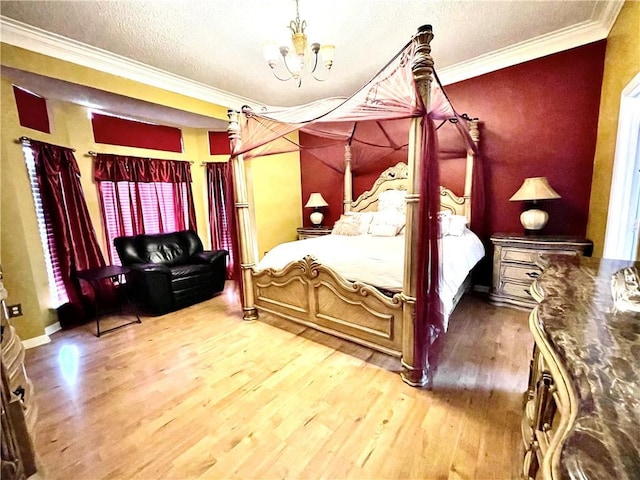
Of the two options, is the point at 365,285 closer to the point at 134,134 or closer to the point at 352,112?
the point at 352,112

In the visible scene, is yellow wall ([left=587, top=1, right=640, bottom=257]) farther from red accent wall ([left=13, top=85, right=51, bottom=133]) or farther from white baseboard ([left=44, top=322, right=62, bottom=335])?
white baseboard ([left=44, top=322, right=62, bottom=335])

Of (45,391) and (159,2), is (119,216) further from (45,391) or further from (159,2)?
(159,2)

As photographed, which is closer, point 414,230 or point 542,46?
point 414,230

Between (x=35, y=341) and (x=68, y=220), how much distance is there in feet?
4.25

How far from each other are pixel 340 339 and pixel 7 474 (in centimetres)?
205

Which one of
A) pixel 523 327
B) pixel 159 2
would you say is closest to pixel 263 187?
pixel 159 2

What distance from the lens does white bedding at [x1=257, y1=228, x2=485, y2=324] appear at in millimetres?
2047

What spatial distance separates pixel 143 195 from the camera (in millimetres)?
3816

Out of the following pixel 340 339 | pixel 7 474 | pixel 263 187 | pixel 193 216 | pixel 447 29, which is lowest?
pixel 340 339

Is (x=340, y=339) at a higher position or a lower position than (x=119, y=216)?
lower

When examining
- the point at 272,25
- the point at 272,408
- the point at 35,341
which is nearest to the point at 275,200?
the point at 272,25

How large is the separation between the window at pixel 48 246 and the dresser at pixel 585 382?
4128 mm

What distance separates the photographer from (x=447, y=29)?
8.39ft

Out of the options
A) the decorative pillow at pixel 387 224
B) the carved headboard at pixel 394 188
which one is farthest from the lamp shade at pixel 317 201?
the decorative pillow at pixel 387 224
